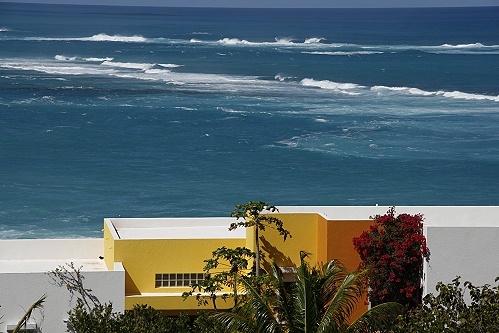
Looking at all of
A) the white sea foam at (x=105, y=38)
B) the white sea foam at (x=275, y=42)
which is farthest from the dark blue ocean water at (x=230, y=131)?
the white sea foam at (x=275, y=42)

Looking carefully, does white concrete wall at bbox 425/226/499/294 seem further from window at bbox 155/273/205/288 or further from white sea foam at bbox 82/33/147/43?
white sea foam at bbox 82/33/147/43

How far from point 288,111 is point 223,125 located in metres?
5.20

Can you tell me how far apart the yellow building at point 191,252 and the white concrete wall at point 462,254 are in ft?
4.82

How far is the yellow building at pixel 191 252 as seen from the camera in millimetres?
19297

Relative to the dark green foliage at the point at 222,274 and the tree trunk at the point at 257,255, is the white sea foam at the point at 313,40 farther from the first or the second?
the tree trunk at the point at 257,255

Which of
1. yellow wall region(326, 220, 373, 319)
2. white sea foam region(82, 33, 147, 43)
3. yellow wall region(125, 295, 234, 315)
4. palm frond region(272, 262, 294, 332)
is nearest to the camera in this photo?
palm frond region(272, 262, 294, 332)

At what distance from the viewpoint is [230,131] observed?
61.5m

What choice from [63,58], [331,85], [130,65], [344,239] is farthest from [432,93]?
[344,239]

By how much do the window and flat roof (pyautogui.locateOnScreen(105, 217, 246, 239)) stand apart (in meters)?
0.76

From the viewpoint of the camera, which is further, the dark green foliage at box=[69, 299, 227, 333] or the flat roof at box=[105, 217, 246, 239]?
the flat roof at box=[105, 217, 246, 239]

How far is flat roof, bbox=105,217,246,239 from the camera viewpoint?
21375 mm

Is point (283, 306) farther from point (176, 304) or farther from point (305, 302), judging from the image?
point (176, 304)

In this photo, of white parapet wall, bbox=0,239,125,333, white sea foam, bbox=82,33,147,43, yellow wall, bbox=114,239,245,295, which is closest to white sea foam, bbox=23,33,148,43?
white sea foam, bbox=82,33,147,43

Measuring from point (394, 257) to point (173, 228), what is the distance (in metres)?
5.63
